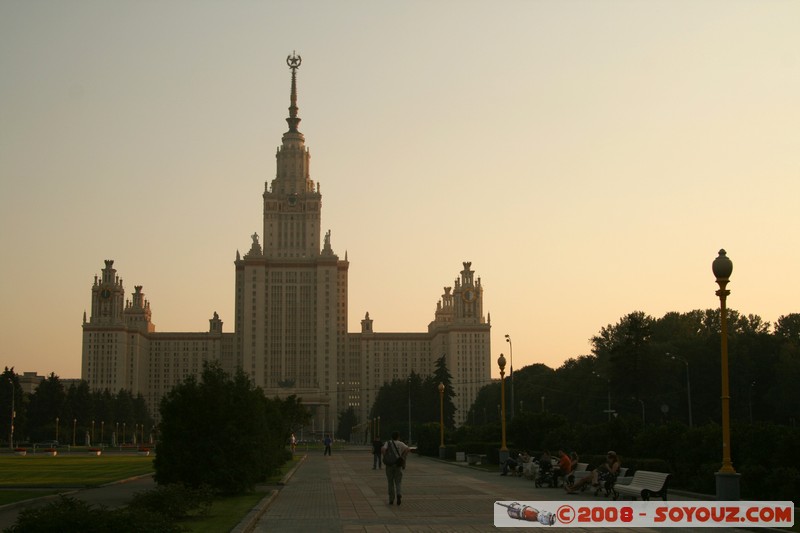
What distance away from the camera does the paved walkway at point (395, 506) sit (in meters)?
20.2

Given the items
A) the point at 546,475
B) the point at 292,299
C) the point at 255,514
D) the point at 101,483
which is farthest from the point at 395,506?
the point at 292,299

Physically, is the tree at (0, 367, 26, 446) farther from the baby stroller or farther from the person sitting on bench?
the person sitting on bench

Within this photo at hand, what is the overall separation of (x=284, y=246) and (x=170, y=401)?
17225 cm

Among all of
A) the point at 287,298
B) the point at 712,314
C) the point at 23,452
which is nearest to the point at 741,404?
the point at 712,314

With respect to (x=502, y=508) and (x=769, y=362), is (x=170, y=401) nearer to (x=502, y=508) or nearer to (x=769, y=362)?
(x=502, y=508)

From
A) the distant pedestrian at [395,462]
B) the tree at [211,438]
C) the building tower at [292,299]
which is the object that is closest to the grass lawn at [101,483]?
the tree at [211,438]

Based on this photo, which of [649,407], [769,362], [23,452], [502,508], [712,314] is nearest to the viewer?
[502,508]

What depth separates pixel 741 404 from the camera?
85438mm

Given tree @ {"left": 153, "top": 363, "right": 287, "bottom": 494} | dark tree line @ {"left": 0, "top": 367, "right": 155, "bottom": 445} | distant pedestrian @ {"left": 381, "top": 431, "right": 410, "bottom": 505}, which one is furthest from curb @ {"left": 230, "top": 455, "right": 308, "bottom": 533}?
dark tree line @ {"left": 0, "top": 367, "right": 155, "bottom": 445}

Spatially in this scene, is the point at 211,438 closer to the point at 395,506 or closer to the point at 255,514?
the point at 395,506

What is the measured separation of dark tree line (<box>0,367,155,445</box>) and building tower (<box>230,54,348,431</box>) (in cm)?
5477

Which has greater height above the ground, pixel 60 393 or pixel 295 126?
pixel 295 126

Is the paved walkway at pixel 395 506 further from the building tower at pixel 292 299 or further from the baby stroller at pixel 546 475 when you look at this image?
the building tower at pixel 292 299

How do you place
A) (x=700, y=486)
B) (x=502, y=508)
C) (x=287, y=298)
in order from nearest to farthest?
1. (x=502, y=508)
2. (x=700, y=486)
3. (x=287, y=298)
